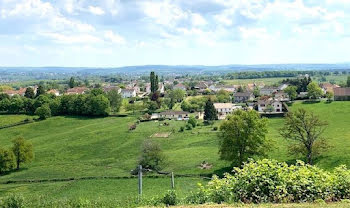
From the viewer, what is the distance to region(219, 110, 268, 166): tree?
31788 mm

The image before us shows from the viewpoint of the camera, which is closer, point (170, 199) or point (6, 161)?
point (170, 199)

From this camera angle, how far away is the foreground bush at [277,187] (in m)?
10.8

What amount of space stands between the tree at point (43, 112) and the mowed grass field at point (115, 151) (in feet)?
6.23

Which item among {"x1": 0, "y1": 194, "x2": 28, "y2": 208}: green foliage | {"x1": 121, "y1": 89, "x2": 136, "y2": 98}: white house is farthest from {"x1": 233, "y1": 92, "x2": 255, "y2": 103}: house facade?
{"x1": 0, "y1": 194, "x2": 28, "y2": 208}: green foliage

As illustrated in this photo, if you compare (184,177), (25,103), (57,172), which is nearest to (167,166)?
Result: (184,177)

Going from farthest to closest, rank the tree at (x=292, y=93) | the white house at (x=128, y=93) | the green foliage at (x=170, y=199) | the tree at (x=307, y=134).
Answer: the white house at (x=128, y=93)
the tree at (x=292, y=93)
the tree at (x=307, y=134)
the green foliage at (x=170, y=199)

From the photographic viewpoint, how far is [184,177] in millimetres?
30953

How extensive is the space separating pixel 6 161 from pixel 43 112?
103 ft

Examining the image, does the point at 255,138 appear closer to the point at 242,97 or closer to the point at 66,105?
the point at 66,105

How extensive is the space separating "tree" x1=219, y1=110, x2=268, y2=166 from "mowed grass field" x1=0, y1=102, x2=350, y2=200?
1561mm

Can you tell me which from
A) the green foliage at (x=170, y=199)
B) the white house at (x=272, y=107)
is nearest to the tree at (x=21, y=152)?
the green foliage at (x=170, y=199)

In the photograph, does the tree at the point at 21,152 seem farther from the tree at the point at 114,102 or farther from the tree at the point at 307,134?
the tree at the point at 114,102

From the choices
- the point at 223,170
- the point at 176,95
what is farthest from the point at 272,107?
the point at 223,170

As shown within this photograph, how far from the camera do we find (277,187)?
418 inches
